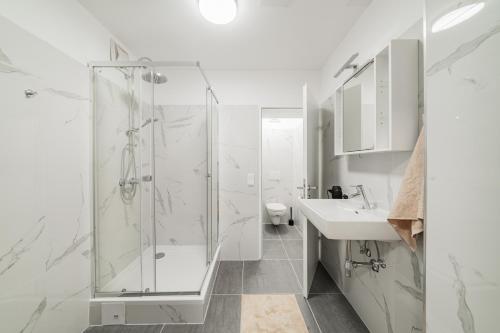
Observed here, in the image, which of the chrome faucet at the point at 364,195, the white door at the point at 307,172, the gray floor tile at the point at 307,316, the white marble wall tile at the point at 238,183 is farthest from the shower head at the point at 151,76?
the gray floor tile at the point at 307,316

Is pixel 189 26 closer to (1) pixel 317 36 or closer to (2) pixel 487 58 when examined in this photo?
(1) pixel 317 36

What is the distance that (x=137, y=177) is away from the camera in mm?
1859

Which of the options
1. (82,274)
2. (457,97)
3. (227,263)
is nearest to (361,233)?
(457,97)

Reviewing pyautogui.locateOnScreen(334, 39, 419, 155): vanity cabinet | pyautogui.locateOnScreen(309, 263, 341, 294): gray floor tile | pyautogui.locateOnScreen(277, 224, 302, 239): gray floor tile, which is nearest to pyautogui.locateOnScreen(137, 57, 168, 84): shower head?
pyautogui.locateOnScreen(334, 39, 419, 155): vanity cabinet

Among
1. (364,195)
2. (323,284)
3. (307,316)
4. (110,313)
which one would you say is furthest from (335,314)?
(110,313)

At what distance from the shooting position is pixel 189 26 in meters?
1.81

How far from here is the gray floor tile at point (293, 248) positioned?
2678 millimetres

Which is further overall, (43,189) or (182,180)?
(182,180)

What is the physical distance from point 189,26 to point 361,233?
2156 mm

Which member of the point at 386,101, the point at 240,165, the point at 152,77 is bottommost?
the point at 240,165

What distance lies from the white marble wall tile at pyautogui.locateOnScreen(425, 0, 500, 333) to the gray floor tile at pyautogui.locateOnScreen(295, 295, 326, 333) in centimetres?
95

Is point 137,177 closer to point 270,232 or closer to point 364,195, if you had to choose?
point 364,195

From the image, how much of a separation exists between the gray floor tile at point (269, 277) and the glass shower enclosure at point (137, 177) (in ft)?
1.54

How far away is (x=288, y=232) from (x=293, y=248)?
0.67 m
